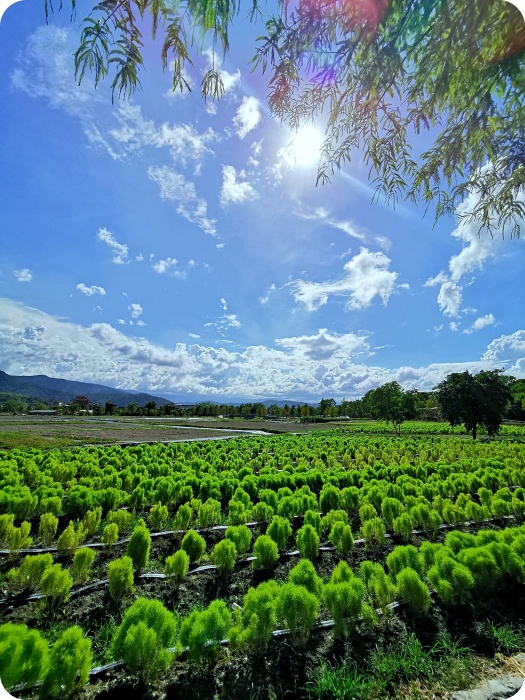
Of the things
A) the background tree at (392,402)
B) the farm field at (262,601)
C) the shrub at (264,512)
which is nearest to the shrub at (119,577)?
the farm field at (262,601)

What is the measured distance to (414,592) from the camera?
279 centimetres

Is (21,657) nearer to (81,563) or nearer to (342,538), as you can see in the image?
(81,563)

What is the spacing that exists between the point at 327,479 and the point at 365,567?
13.1 ft

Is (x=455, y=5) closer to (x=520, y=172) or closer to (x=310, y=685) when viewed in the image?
(x=520, y=172)

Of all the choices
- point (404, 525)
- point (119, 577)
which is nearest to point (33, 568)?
point (119, 577)

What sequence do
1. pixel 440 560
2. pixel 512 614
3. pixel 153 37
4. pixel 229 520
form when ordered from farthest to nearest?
pixel 229 520 < pixel 440 560 < pixel 512 614 < pixel 153 37

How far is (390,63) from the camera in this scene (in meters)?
2.42

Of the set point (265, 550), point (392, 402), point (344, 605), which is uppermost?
point (392, 402)

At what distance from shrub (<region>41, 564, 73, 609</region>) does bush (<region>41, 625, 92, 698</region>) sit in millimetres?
1066

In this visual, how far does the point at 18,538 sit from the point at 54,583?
1517 millimetres

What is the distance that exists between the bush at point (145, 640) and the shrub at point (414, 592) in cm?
190

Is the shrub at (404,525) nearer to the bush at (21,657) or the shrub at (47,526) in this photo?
the bush at (21,657)

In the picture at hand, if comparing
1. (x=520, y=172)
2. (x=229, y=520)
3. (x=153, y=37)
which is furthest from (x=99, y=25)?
(x=229, y=520)

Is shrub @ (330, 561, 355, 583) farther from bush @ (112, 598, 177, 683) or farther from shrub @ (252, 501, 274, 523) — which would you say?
shrub @ (252, 501, 274, 523)
